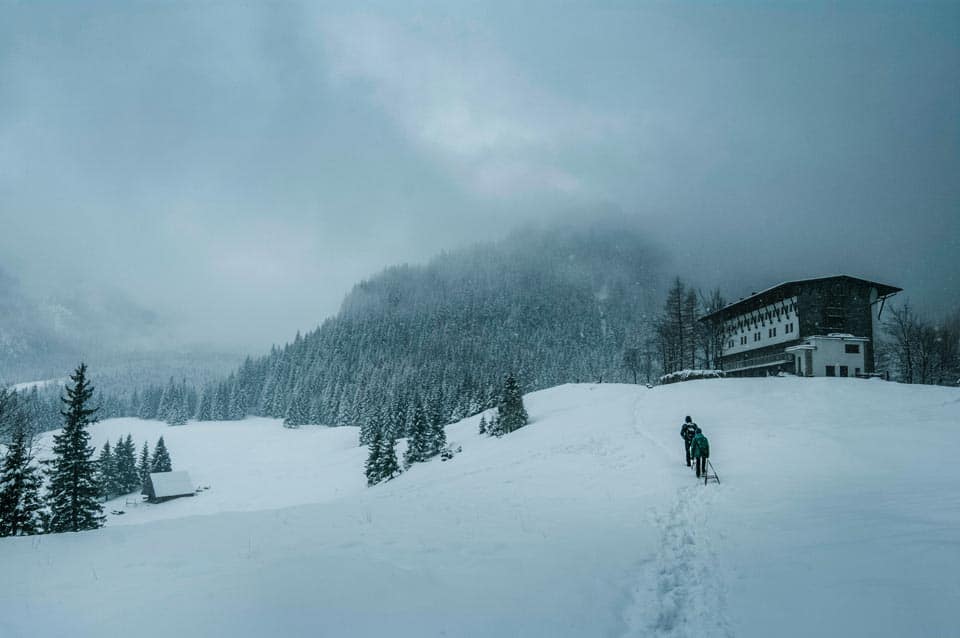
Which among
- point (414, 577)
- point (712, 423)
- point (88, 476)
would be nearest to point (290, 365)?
point (88, 476)

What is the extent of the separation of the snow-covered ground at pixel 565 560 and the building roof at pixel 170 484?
6448cm

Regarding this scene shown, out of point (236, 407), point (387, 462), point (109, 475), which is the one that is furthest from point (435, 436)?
point (236, 407)

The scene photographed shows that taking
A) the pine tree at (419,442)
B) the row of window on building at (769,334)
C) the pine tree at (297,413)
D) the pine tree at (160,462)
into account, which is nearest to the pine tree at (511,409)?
the pine tree at (419,442)

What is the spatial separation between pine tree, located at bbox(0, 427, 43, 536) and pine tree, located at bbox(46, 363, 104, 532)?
15.5 ft

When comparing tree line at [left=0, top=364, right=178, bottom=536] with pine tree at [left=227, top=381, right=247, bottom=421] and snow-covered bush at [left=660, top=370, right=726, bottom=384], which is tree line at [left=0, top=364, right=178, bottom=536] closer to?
snow-covered bush at [left=660, top=370, right=726, bottom=384]

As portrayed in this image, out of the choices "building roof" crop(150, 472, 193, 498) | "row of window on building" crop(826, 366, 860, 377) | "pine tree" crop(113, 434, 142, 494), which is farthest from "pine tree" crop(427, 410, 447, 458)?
"pine tree" crop(113, 434, 142, 494)

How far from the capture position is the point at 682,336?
197 ft

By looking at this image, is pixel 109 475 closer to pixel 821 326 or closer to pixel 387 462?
pixel 387 462

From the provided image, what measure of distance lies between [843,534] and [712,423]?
66.5 ft

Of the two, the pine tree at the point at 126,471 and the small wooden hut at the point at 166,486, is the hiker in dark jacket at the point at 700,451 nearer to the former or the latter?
the small wooden hut at the point at 166,486

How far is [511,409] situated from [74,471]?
34.8 m

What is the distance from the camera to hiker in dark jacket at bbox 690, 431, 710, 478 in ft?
51.5

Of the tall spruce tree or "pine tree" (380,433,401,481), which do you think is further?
the tall spruce tree

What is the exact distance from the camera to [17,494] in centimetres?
2181
